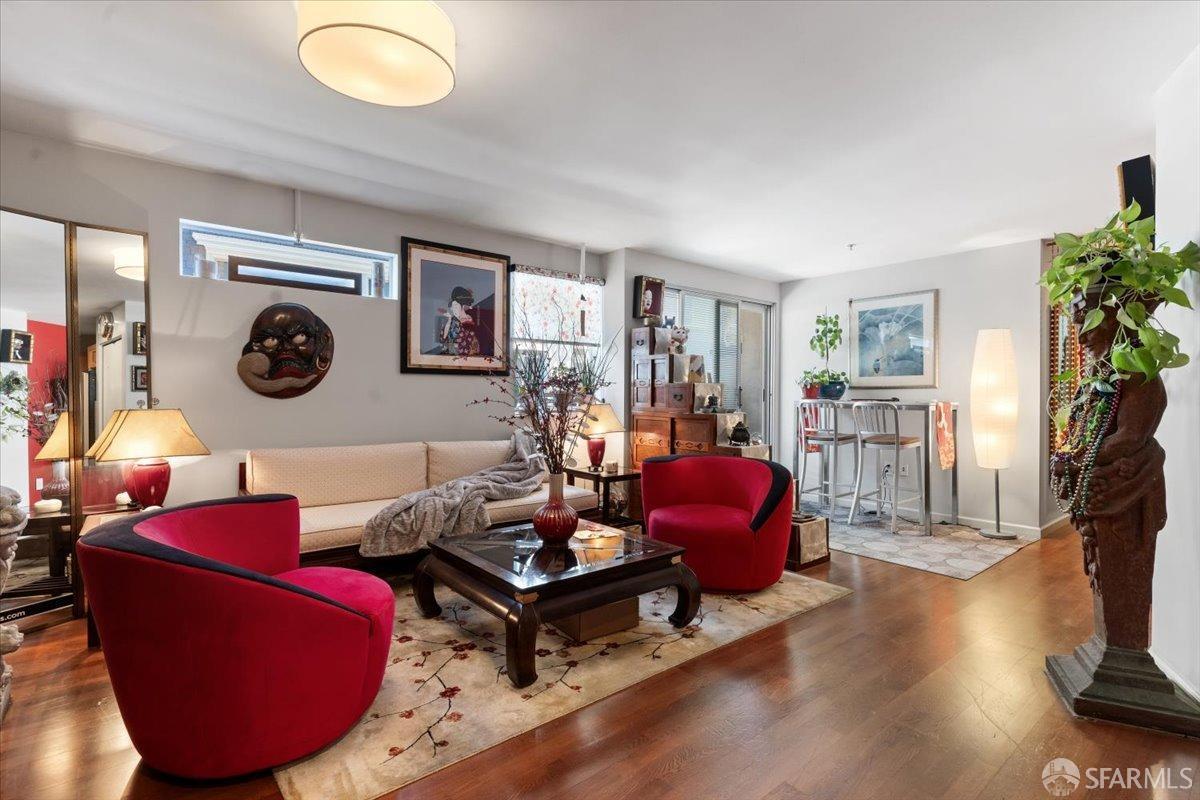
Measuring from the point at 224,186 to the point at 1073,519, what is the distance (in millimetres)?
4682

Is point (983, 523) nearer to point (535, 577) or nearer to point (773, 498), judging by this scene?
point (773, 498)

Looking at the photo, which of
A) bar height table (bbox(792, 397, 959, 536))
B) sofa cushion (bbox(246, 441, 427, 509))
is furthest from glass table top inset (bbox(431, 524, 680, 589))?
bar height table (bbox(792, 397, 959, 536))

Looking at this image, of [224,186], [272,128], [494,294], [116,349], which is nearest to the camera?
[272,128]

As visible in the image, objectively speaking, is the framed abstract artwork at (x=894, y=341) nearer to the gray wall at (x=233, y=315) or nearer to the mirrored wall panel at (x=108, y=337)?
the gray wall at (x=233, y=315)

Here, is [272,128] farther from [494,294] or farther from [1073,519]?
[1073,519]

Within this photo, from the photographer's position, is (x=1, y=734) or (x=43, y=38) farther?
(x=43, y=38)

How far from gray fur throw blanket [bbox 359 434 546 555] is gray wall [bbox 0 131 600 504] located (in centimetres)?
87

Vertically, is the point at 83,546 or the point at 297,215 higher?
the point at 297,215

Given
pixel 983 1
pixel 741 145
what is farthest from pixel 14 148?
pixel 983 1

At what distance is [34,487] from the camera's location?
113 inches

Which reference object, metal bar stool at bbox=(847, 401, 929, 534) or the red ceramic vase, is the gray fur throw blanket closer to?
the red ceramic vase

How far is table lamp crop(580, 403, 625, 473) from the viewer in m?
4.45

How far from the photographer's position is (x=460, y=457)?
4113 millimetres

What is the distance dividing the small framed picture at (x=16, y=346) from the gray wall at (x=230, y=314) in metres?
0.53
